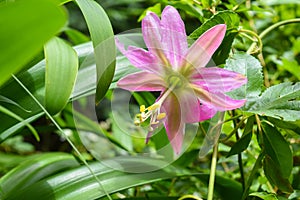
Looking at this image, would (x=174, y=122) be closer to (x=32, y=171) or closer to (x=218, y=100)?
(x=218, y=100)

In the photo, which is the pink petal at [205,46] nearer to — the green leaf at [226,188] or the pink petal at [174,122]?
the pink petal at [174,122]

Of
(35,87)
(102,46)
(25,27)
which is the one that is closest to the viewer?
(25,27)

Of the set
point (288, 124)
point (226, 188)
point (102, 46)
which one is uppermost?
point (102, 46)

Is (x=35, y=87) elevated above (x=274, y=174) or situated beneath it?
elevated above

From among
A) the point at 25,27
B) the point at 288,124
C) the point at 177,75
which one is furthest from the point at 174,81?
the point at 25,27

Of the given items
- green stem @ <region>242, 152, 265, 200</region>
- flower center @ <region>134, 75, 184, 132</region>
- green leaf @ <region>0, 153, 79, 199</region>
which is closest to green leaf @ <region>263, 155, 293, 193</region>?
green stem @ <region>242, 152, 265, 200</region>

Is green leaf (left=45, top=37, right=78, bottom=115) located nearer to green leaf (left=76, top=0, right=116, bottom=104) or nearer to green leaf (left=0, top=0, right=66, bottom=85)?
green leaf (left=76, top=0, right=116, bottom=104)

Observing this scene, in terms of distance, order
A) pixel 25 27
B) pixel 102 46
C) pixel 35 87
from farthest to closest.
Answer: pixel 35 87, pixel 102 46, pixel 25 27

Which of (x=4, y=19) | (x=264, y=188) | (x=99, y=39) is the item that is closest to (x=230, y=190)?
(x=264, y=188)

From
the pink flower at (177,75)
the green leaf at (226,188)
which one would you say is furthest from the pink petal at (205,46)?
the green leaf at (226,188)
